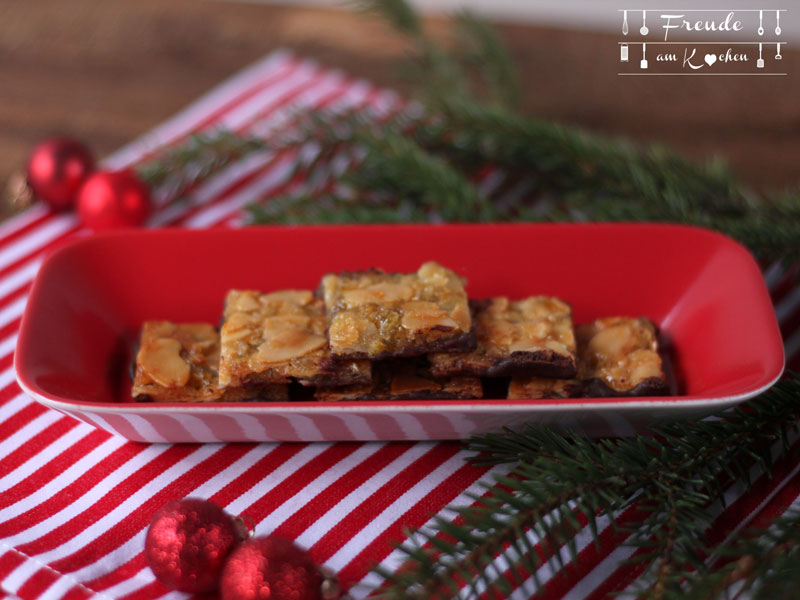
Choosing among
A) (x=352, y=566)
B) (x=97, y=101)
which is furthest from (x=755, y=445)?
(x=97, y=101)

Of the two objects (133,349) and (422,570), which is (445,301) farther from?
(133,349)

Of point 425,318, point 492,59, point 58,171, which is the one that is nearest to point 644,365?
point 425,318

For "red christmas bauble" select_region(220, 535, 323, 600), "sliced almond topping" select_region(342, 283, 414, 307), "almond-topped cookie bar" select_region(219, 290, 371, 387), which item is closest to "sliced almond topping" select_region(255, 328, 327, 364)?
"almond-topped cookie bar" select_region(219, 290, 371, 387)

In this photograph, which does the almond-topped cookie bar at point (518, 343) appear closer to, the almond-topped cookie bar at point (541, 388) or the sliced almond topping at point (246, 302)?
the almond-topped cookie bar at point (541, 388)

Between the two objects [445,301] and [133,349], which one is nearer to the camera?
[445,301]

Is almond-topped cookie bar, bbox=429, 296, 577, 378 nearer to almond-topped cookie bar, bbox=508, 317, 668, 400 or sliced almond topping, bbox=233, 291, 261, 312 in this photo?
almond-topped cookie bar, bbox=508, 317, 668, 400

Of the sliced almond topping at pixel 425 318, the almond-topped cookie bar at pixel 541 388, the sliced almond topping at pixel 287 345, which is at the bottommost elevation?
the almond-topped cookie bar at pixel 541 388

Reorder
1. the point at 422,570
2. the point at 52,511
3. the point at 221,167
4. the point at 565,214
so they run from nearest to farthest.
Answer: the point at 422,570 < the point at 52,511 < the point at 565,214 < the point at 221,167

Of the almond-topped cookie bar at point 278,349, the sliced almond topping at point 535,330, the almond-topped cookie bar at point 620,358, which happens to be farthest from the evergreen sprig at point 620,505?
the almond-topped cookie bar at point 278,349
